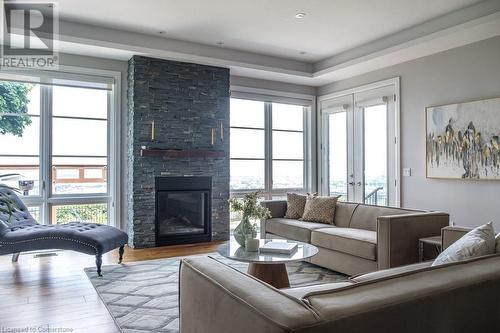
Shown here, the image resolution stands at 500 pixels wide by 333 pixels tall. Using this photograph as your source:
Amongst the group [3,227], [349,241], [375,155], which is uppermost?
[375,155]

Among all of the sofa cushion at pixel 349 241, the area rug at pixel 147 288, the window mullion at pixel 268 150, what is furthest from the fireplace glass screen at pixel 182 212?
the sofa cushion at pixel 349 241

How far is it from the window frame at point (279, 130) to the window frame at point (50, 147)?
6.29 feet

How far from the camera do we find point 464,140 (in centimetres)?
472

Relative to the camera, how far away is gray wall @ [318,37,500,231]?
4512 millimetres

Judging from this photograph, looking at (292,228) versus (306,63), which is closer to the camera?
(292,228)

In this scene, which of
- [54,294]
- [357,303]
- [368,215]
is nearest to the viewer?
[357,303]

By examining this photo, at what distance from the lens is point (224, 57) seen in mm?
5773

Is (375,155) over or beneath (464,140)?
beneath

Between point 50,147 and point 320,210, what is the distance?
3816 millimetres

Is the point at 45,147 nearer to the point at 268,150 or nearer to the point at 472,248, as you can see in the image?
the point at 268,150

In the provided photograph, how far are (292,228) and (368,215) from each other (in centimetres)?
91

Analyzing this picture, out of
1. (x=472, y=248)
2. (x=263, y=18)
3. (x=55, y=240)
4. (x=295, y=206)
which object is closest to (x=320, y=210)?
(x=295, y=206)

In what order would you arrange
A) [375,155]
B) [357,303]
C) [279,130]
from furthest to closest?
1. [279,130]
2. [375,155]
3. [357,303]

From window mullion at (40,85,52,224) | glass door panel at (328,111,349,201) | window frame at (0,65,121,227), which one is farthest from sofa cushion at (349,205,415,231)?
window mullion at (40,85,52,224)
